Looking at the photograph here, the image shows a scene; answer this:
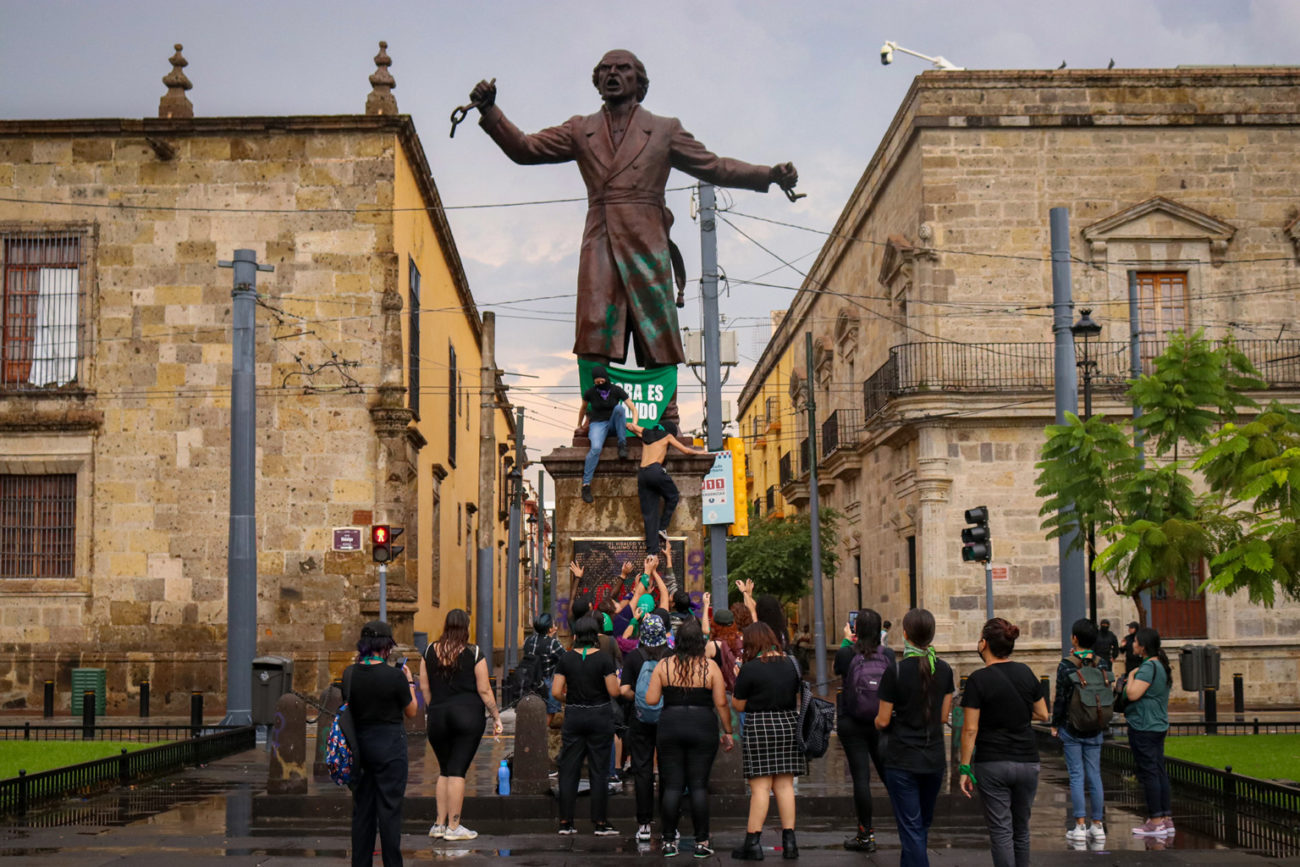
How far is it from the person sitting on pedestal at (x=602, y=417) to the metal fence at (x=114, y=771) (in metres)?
5.48

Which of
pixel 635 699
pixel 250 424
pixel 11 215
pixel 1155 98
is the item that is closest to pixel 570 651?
pixel 635 699

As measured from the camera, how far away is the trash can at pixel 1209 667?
1927 centimetres

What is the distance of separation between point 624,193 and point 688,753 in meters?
5.94

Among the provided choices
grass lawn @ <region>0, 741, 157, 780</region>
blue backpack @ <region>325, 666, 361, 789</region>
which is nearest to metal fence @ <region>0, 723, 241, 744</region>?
grass lawn @ <region>0, 741, 157, 780</region>

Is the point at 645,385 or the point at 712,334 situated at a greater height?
the point at 712,334

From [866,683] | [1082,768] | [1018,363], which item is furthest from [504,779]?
[1018,363]

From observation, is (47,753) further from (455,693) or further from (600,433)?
(455,693)

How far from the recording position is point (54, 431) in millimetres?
24906

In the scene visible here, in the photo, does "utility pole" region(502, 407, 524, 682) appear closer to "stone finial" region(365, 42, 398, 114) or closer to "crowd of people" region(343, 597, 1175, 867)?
"stone finial" region(365, 42, 398, 114)

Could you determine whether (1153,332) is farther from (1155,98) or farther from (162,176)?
(162,176)

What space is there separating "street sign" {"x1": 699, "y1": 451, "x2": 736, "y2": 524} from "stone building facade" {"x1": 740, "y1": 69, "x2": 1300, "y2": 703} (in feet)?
27.4

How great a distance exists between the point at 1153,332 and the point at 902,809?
66.8 ft

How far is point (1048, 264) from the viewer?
28.3m

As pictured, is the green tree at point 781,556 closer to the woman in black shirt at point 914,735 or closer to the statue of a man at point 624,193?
the statue of a man at point 624,193
